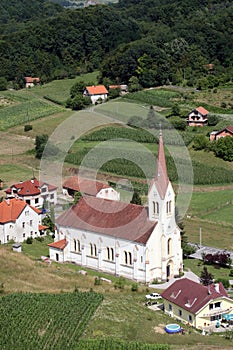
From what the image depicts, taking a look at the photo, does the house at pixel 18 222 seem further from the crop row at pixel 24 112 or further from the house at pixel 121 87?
the house at pixel 121 87

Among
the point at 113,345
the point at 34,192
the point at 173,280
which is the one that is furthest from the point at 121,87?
the point at 113,345

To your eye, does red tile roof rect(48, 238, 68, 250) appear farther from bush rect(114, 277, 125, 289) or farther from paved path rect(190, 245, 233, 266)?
paved path rect(190, 245, 233, 266)

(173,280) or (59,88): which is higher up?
(59,88)

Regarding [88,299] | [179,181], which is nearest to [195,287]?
[88,299]

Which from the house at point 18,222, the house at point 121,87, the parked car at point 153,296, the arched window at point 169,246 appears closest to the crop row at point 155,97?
the house at point 121,87

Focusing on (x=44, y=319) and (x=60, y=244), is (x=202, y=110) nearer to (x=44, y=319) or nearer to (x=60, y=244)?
(x=60, y=244)

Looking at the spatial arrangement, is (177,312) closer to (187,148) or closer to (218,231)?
(218,231)
